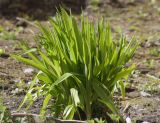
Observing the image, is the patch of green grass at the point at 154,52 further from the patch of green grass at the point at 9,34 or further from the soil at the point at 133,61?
the patch of green grass at the point at 9,34

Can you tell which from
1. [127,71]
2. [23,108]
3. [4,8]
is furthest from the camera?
[4,8]

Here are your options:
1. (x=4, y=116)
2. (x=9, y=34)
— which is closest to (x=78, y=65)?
(x=4, y=116)

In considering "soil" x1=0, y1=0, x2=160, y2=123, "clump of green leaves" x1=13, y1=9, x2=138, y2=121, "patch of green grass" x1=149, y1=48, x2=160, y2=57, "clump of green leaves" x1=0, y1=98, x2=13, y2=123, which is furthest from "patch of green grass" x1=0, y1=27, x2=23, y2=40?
"clump of green leaves" x1=0, y1=98, x2=13, y2=123

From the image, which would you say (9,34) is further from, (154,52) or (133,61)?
(154,52)

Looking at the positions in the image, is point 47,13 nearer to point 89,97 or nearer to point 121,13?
point 121,13

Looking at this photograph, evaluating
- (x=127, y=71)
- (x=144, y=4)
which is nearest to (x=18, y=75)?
(x=127, y=71)

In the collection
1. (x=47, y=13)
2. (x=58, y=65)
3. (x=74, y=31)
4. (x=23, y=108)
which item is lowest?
(x=23, y=108)

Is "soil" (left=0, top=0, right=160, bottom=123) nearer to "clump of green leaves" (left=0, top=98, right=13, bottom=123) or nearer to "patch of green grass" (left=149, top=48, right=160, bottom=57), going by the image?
"patch of green grass" (left=149, top=48, right=160, bottom=57)

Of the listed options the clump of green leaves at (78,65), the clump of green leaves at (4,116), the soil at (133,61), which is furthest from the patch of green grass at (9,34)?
the clump of green leaves at (4,116)
